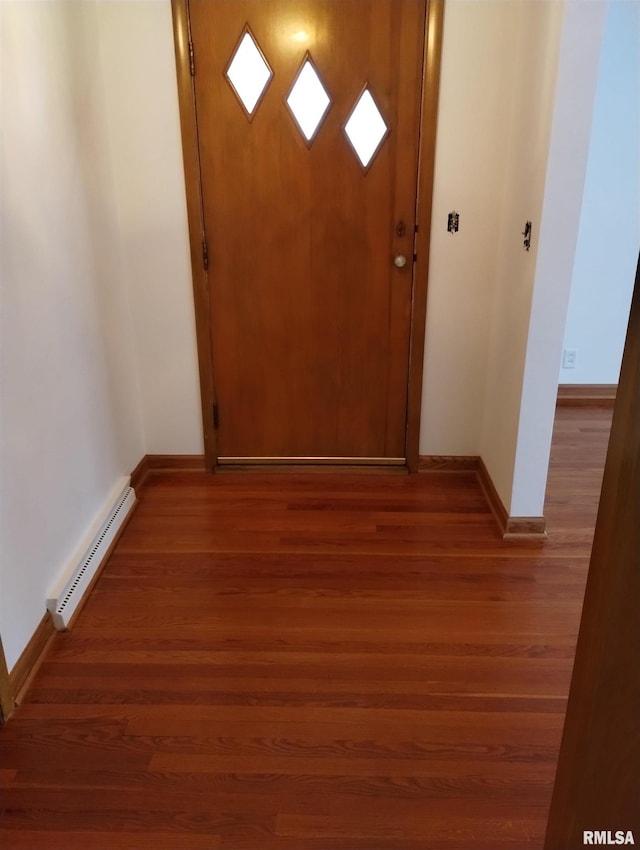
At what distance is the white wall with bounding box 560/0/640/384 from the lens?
3.28 m

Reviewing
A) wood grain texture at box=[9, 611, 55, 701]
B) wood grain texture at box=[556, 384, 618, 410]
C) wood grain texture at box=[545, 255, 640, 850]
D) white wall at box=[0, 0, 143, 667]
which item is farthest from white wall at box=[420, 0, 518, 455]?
wood grain texture at box=[545, 255, 640, 850]

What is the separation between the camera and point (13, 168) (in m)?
1.80

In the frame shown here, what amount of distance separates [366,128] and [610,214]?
1.71m

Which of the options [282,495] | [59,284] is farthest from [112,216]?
[282,495]

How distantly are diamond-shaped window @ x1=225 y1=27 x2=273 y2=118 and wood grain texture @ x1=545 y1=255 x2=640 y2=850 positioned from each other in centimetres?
229

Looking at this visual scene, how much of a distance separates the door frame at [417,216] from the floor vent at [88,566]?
0.57 metres

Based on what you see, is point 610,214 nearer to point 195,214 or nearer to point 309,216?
point 309,216

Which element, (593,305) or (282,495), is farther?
(593,305)

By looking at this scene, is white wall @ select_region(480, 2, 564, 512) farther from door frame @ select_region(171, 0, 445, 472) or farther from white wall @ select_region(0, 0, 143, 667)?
white wall @ select_region(0, 0, 143, 667)

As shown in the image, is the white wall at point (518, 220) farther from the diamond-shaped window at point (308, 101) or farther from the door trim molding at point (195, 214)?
the door trim molding at point (195, 214)

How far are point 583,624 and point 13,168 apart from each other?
6.07ft

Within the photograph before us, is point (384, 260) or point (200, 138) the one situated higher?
point (200, 138)

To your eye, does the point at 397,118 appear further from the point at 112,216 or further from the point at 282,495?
the point at 282,495

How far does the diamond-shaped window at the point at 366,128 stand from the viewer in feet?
8.46
